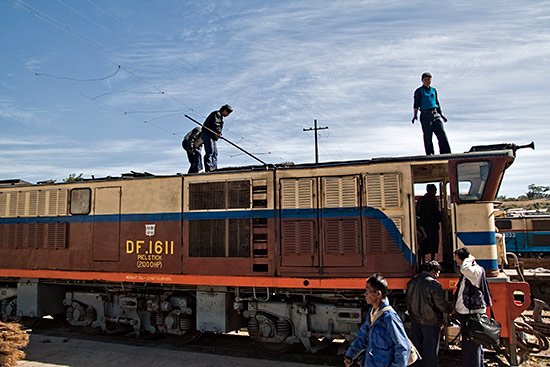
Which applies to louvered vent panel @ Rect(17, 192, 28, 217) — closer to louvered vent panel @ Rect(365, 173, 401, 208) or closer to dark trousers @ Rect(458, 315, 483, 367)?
louvered vent panel @ Rect(365, 173, 401, 208)

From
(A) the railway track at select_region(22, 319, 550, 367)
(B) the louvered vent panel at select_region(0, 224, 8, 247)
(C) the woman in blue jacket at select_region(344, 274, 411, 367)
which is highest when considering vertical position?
(B) the louvered vent panel at select_region(0, 224, 8, 247)

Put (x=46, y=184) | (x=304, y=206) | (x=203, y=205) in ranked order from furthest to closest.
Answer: (x=46, y=184) → (x=203, y=205) → (x=304, y=206)

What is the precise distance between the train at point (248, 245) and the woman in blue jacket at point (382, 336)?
3324 millimetres

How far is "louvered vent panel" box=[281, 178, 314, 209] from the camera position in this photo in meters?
8.24

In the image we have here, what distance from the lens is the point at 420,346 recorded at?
6.45m

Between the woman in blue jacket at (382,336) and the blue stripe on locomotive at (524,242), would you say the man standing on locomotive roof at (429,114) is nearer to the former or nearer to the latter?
the woman in blue jacket at (382,336)

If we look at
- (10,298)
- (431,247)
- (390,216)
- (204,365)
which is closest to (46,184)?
(10,298)

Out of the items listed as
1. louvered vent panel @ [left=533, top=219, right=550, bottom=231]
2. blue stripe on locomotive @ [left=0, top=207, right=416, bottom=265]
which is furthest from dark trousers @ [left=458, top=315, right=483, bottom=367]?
louvered vent panel @ [left=533, top=219, right=550, bottom=231]

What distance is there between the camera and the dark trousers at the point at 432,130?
8773 millimetres

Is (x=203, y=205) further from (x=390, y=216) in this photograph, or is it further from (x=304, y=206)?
(x=390, y=216)

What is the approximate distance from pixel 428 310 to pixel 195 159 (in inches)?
259

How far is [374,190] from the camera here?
7855 millimetres

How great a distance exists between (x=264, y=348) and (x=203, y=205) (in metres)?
3.14

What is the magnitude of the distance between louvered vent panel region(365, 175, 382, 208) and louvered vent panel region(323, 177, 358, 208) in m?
0.23
